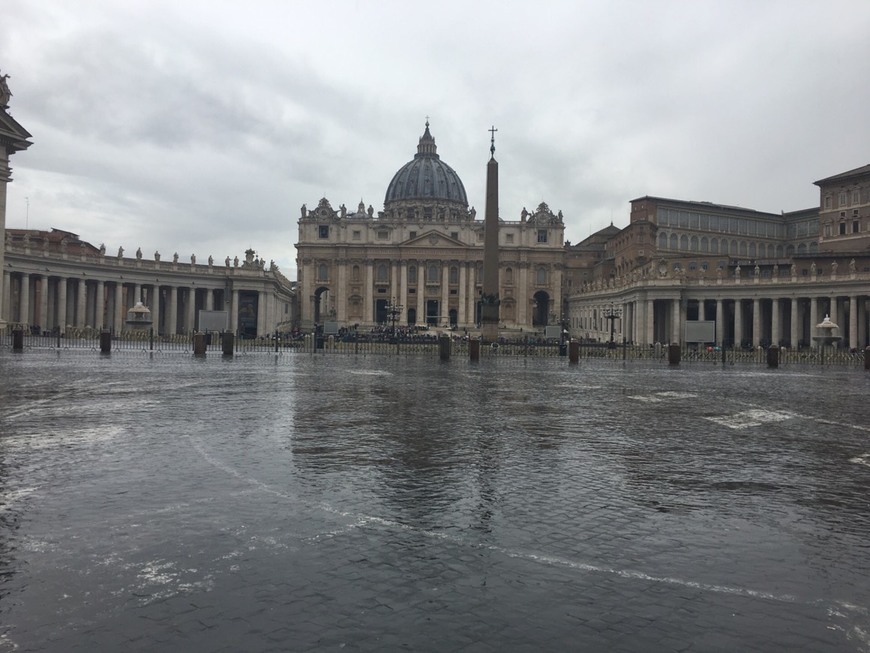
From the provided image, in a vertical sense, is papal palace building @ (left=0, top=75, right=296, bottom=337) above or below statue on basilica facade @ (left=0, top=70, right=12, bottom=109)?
below

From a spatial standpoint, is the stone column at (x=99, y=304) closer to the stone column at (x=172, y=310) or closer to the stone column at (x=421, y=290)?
the stone column at (x=172, y=310)

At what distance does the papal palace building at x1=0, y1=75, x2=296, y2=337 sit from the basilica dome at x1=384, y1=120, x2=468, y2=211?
46.3 m

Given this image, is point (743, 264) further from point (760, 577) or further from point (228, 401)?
point (760, 577)

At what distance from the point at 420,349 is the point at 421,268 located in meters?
→ 62.5

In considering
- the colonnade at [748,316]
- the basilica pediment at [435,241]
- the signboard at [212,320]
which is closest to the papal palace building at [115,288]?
the signboard at [212,320]

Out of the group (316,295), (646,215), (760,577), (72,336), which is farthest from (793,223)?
(760,577)

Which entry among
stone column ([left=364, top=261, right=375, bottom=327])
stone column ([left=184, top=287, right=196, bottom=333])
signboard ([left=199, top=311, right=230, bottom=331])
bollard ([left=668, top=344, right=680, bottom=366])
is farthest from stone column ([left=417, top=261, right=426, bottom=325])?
bollard ([left=668, top=344, right=680, bottom=366])

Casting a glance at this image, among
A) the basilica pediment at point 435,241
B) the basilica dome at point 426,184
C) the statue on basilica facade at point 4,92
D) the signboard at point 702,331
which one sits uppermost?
the basilica dome at point 426,184

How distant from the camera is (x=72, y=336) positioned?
5656 cm

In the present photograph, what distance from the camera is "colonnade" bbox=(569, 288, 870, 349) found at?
6494 centimetres

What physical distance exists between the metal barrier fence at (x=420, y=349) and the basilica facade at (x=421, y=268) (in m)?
54.0

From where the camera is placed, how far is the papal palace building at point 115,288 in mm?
64438

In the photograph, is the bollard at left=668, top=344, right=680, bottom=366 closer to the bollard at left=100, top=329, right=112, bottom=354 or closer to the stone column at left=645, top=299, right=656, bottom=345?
the bollard at left=100, top=329, right=112, bottom=354

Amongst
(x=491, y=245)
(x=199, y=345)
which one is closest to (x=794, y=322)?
(x=491, y=245)
